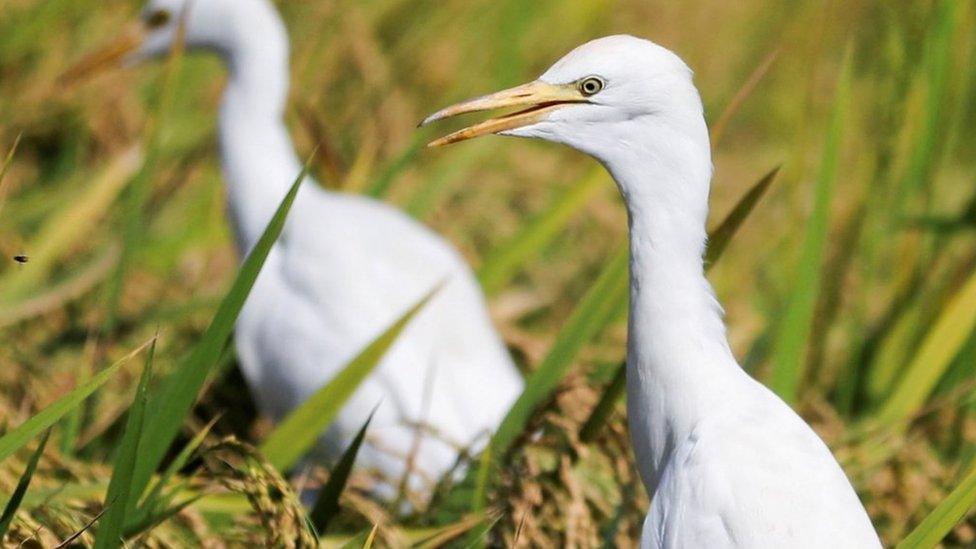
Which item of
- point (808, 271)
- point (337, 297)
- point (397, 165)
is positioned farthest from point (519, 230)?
point (808, 271)

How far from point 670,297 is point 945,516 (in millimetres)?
518

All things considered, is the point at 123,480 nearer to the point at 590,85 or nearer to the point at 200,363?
the point at 200,363

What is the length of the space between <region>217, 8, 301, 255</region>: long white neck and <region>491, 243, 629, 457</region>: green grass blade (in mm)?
1544

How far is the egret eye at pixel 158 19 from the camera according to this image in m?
4.46

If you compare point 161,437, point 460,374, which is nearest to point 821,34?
point 460,374

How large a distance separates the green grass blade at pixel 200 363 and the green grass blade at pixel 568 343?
78cm

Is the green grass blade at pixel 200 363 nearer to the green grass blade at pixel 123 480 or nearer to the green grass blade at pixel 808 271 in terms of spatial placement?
the green grass blade at pixel 123 480

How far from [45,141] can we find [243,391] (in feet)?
4.53

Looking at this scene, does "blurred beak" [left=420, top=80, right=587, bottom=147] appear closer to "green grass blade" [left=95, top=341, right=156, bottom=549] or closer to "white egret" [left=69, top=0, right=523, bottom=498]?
"green grass blade" [left=95, top=341, right=156, bottom=549]

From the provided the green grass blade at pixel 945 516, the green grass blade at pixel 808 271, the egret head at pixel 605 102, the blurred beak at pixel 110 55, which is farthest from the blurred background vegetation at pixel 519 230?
the green grass blade at pixel 945 516

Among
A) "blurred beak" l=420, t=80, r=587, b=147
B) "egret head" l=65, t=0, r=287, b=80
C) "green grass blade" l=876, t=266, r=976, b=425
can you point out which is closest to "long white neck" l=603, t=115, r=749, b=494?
"blurred beak" l=420, t=80, r=587, b=147

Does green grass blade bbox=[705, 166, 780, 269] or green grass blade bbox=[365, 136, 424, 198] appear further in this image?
green grass blade bbox=[365, 136, 424, 198]

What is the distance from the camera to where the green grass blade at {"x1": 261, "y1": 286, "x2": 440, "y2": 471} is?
2.67 metres

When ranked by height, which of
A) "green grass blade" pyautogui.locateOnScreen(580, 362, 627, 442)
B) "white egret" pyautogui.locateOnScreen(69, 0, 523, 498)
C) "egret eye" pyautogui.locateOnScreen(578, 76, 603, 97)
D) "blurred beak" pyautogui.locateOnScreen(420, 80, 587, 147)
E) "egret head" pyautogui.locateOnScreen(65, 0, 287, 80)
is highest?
"egret eye" pyautogui.locateOnScreen(578, 76, 603, 97)
